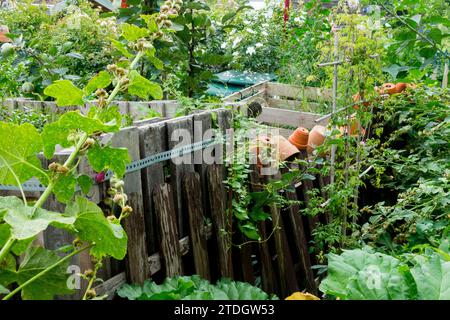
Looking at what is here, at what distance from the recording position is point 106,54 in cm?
496

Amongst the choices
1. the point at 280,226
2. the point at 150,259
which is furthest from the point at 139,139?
the point at 280,226

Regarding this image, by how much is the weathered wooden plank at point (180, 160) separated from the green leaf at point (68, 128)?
1.35 metres

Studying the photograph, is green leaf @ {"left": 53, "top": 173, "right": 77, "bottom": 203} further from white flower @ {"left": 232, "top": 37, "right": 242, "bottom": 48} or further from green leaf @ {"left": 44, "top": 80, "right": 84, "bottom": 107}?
white flower @ {"left": 232, "top": 37, "right": 242, "bottom": 48}

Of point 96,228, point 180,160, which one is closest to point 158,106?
point 180,160

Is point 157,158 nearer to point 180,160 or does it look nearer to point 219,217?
point 180,160

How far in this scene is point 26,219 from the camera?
0.89 metres

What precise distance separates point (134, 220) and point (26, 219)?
126 cm

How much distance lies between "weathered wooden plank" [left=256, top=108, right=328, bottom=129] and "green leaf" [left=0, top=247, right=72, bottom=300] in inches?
143

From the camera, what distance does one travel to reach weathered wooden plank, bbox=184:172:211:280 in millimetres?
2506

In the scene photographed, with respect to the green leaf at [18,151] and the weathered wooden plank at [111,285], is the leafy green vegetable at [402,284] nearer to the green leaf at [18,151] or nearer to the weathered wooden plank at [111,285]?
the green leaf at [18,151]

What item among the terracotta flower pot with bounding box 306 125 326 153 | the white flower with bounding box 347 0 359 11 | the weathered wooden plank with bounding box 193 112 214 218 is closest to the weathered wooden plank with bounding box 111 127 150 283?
the weathered wooden plank with bounding box 193 112 214 218
